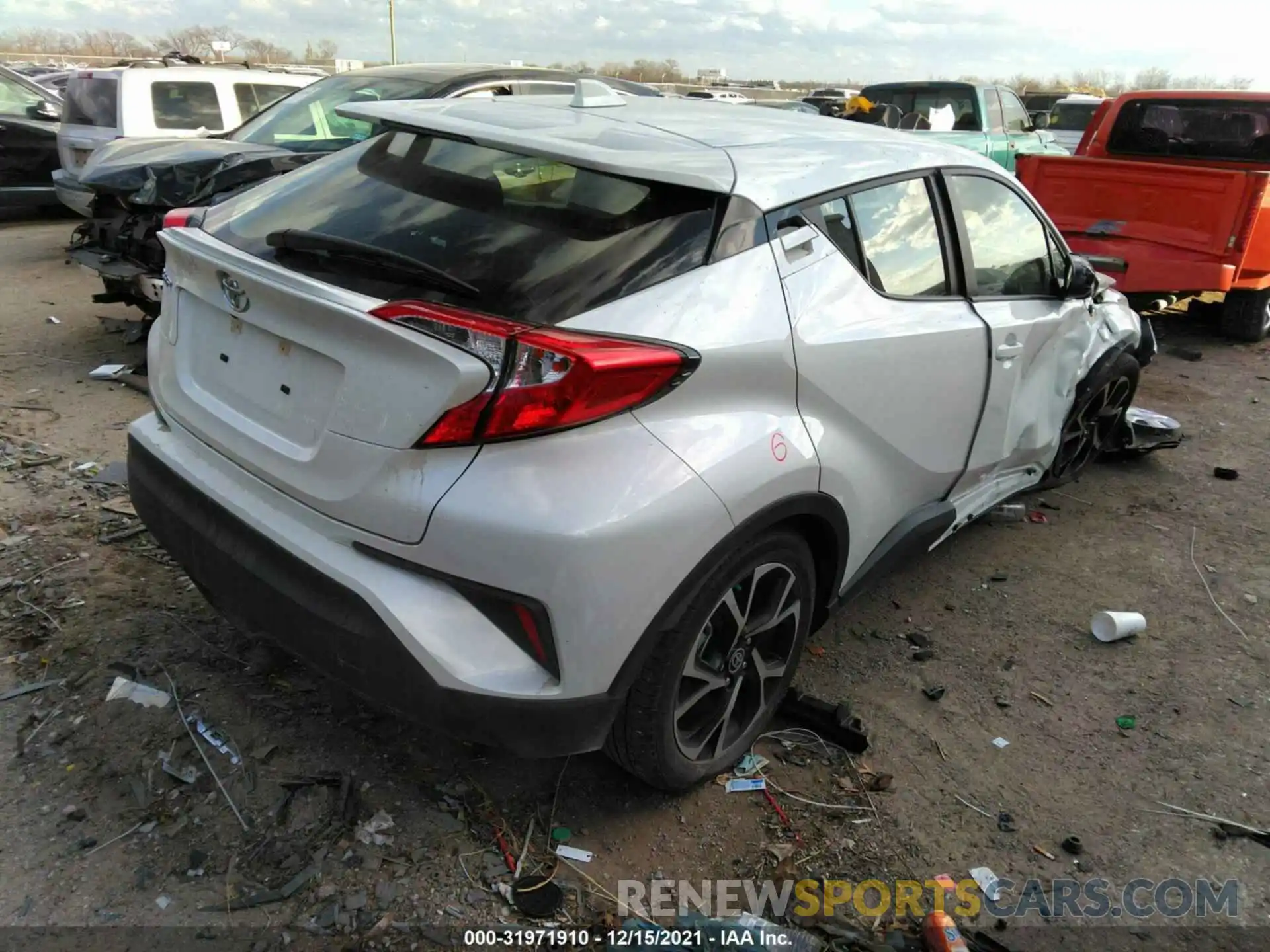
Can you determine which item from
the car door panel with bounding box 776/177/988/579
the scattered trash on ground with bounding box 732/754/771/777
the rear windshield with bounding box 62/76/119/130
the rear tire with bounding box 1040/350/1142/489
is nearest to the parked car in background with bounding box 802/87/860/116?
the rear windshield with bounding box 62/76/119/130

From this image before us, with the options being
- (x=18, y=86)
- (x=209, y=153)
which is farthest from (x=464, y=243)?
(x=18, y=86)

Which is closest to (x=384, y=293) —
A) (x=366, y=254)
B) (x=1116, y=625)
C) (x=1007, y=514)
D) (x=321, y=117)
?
(x=366, y=254)

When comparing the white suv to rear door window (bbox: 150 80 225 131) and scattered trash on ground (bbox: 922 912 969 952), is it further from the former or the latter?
rear door window (bbox: 150 80 225 131)

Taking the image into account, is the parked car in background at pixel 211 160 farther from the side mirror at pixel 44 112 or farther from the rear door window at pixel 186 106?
the side mirror at pixel 44 112

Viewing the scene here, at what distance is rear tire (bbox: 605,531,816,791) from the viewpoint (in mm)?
2269

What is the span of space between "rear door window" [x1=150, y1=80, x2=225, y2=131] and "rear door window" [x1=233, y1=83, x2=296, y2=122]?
0.25 metres

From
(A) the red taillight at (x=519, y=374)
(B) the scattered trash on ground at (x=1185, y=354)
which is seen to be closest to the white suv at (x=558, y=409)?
(A) the red taillight at (x=519, y=374)

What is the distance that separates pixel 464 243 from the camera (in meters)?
2.20

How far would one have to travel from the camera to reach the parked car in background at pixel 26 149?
399 inches

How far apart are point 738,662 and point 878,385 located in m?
0.90

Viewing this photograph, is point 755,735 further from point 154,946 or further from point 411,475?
point 154,946

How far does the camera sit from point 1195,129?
8.27 meters

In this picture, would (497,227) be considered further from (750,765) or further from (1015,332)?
(1015,332)

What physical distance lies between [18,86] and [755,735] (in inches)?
486
